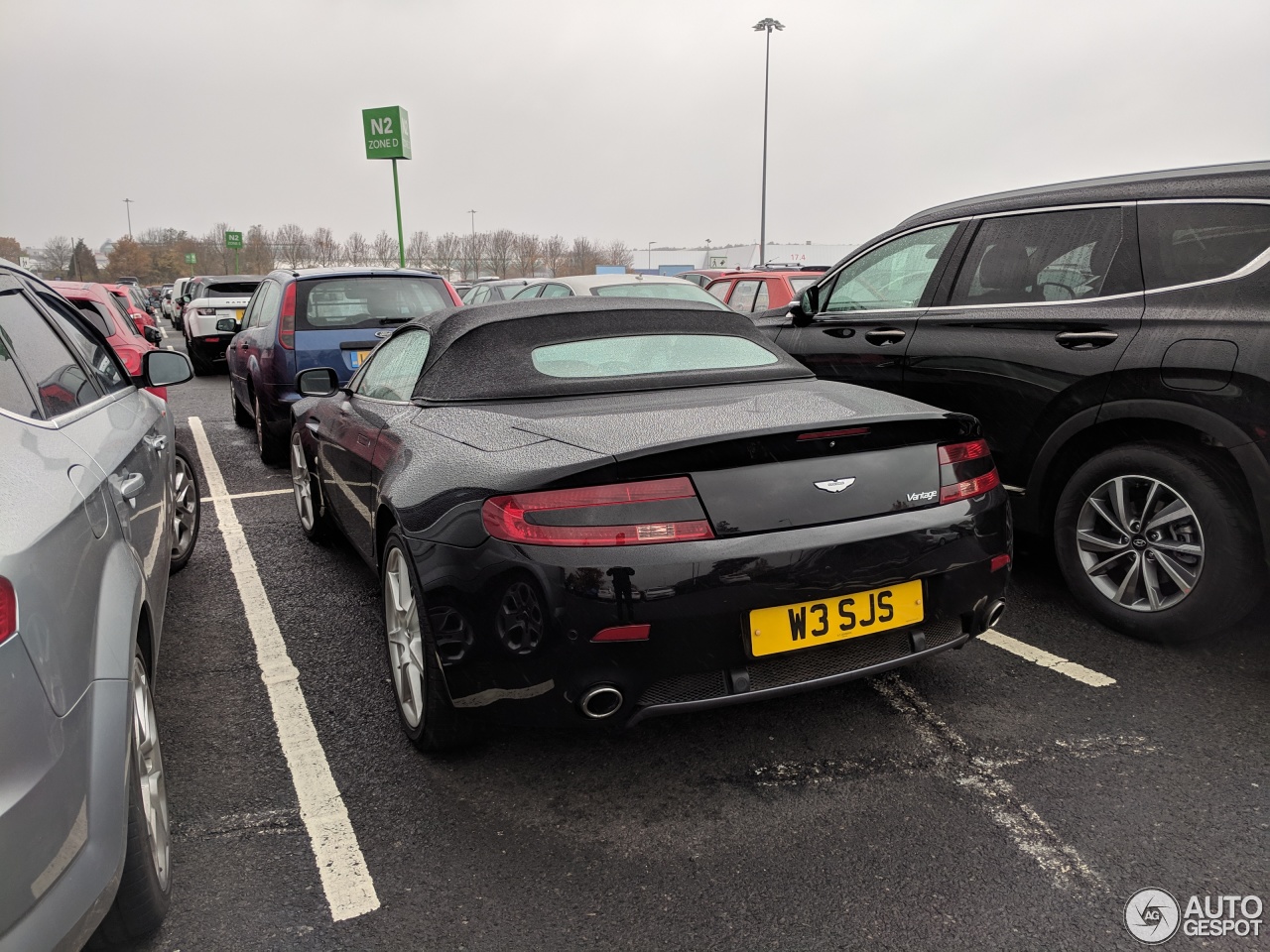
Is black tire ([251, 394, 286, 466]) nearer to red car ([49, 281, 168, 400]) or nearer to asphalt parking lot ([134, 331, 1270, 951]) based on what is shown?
red car ([49, 281, 168, 400])

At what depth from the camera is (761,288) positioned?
11.1m

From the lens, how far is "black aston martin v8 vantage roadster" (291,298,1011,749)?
2248mm

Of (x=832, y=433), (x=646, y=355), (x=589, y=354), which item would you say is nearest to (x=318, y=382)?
(x=589, y=354)

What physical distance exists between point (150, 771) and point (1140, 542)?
3.38 metres

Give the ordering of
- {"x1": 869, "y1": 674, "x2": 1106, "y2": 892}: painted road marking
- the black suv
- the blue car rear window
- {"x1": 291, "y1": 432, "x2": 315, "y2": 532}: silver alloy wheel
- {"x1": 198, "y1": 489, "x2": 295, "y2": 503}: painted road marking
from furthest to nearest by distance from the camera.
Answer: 1. the blue car rear window
2. {"x1": 198, "y1": 489, "x2": 295, "y2": 503}: painted road marking
3. {"x1": 291, "y1": 432, "x2": 315, "y2": 532}: silver alloy wheel
4. the black suv
5. {"x1": 869, "y1": 674, "x2": 1106, "y2": 892}: painted road marking

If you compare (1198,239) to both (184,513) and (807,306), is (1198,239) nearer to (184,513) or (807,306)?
(807,306)

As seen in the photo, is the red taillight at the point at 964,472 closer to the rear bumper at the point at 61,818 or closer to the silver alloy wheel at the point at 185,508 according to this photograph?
the rear bumper at the point at 61,818

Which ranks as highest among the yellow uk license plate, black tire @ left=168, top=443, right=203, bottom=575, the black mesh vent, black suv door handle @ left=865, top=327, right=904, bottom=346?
black suv door handle @ left=865, top=327, right=904, bottom=346

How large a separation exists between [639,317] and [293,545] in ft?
9.02

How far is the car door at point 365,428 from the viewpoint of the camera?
11.1 ft

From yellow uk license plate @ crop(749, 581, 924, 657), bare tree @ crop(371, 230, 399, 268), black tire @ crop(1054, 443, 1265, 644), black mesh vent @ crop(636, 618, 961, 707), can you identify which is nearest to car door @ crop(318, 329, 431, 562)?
black mesh vent @ crop(636, 618, 961, 707)

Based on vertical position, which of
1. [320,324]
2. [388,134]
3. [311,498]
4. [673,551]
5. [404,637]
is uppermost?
[388,134]

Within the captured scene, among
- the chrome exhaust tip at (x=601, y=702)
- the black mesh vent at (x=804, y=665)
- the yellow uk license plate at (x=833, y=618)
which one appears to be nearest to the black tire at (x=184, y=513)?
the chrome exhaust tip at (x=601, y=702)

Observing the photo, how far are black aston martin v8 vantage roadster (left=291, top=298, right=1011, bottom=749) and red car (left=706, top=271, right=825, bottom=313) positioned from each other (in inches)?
311
